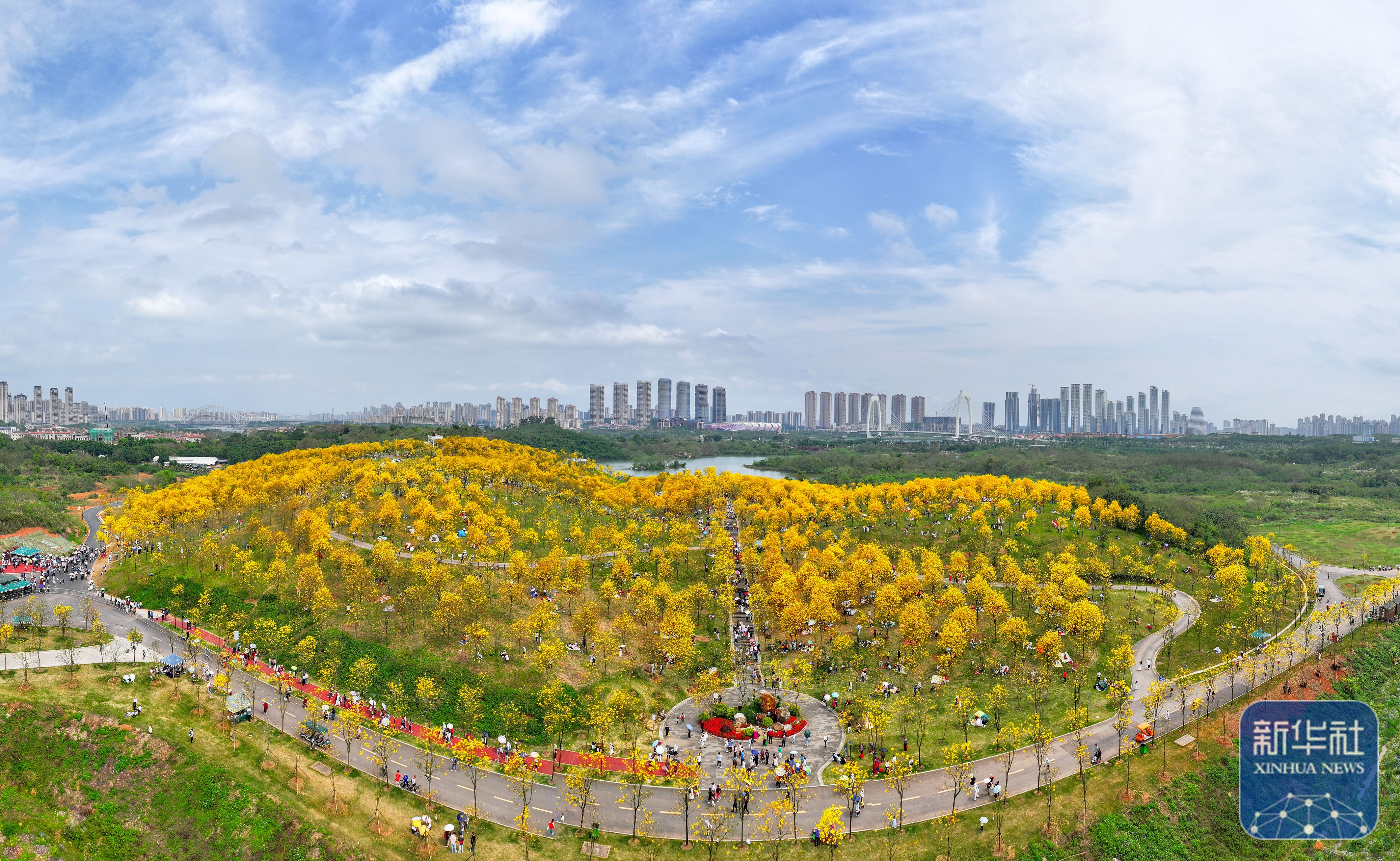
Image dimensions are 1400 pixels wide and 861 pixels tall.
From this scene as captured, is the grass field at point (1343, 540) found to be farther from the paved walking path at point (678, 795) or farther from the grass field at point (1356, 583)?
the paved walking path at point (678, 795)

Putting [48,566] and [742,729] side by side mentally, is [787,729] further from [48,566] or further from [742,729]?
[48,566]

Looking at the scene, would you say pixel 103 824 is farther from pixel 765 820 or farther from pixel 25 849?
pixel 765 820

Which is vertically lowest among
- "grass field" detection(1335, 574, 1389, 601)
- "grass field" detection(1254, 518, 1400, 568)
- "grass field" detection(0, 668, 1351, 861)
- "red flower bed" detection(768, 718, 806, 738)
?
"grass field" detection(0, 668, 1351, 861)

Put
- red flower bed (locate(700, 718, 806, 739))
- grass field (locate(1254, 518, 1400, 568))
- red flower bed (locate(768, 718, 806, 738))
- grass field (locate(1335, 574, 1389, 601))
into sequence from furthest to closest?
grass field (locate(1254, 518, 1400, 568))
grass field (locate(1335, 574, 1389, 601))
red flower bed (locate(768, 718, 806, 738))
red flower bed (locate(700, 718, 806, 739))

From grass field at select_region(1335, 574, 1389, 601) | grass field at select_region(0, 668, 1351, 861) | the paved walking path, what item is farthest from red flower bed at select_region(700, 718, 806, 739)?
grass field at select_region(1335, 574, 1389, 601)

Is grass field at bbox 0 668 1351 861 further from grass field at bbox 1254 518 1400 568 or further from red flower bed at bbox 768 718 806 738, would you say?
grass field at bbox 1254 518 1400 568

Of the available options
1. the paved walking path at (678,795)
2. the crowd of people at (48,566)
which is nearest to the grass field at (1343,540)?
the paved walking path at (678,795)

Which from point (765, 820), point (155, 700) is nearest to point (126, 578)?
point (155, 700)
